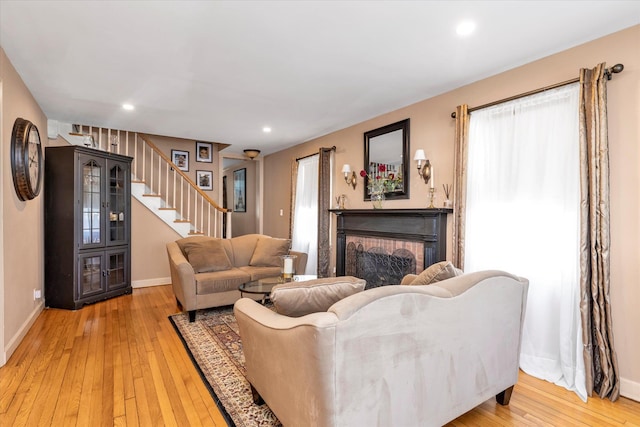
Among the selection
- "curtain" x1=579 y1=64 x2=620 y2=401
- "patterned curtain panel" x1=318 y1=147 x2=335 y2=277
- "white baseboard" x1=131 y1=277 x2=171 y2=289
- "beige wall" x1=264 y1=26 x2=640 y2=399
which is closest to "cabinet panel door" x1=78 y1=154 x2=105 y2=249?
"white baseboard" x1=131 y1=277 x2=171 y2=289

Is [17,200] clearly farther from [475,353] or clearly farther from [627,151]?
[627,151]

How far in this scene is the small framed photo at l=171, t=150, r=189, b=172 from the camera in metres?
6.16

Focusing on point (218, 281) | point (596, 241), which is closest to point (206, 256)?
point (218, 281)

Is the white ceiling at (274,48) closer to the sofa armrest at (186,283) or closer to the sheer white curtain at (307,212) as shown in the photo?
the sheer white curtain at (307,212)

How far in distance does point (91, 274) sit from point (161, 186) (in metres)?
2.09

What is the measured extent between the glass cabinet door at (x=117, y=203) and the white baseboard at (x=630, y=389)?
18.1 feet

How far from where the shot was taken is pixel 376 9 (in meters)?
2.05

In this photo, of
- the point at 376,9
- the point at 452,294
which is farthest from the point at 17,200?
the point at 452,294

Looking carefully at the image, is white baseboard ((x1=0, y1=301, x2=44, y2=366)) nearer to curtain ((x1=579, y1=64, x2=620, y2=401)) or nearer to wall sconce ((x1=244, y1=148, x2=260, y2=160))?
wall sconce ((x1=244, y1=148, x2=260, y2=160))

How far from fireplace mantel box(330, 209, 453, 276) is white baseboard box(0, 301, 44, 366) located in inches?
137

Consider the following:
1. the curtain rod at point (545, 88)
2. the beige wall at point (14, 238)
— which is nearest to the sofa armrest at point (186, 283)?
the beige wall at point (14, 238)

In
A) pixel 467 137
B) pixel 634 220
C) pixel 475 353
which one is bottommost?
pixel 475 353

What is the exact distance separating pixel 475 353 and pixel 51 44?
364cm

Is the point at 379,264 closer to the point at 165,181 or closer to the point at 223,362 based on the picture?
the point at 223,362
